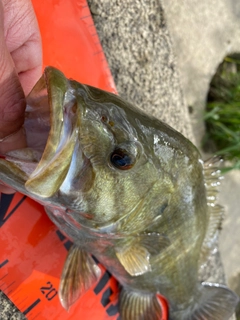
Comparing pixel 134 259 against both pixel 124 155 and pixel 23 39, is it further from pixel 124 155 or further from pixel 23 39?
pixel 23 39

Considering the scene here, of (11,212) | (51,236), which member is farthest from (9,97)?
(51,236)

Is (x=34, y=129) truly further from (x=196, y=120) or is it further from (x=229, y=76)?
(x=229, y=76)

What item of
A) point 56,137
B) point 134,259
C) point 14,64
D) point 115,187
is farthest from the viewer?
point 134,259

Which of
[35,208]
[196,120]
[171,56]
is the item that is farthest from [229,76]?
[35,208]

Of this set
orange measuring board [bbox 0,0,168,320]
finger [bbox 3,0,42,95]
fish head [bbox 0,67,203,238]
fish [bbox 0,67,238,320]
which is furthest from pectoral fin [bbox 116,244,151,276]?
finger [bbox 3,0,42,95]

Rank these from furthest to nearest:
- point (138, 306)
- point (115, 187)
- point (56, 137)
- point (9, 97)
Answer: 1. point (138, 306)
2. point (115, 187)
3. point (9, 97)
4. point (56, 137)
